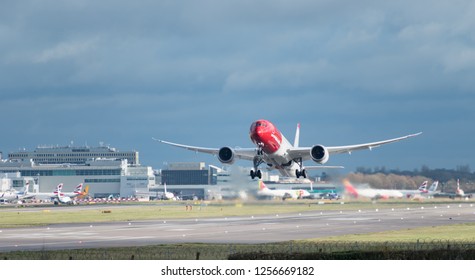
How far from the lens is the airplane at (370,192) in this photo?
417 ft

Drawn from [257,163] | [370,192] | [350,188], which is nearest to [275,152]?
[257,163]

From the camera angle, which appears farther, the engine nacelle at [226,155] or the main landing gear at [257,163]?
the engine nacelle at [226,155]

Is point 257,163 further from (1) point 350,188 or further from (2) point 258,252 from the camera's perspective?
(2) point 258,252

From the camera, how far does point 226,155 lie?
101m

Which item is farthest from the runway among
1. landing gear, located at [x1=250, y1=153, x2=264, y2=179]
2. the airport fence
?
the airport fence

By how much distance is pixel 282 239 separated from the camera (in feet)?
227

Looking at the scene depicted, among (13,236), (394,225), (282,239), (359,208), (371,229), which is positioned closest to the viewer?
(282,239)

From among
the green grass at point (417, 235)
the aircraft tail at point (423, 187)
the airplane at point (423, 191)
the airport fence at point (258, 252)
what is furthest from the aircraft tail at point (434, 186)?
the airport fence at point (258, 252)

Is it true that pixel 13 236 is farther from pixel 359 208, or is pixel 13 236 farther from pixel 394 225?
pixel 359 208

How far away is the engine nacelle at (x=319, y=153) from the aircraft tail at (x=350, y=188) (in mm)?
24815

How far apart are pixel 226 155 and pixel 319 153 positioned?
1045cm

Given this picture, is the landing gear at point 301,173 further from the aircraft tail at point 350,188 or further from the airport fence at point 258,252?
the airport fence at point 258,252

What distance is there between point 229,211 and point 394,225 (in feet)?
111

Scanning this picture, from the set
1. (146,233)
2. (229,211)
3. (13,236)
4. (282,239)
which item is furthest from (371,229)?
(229,211)
